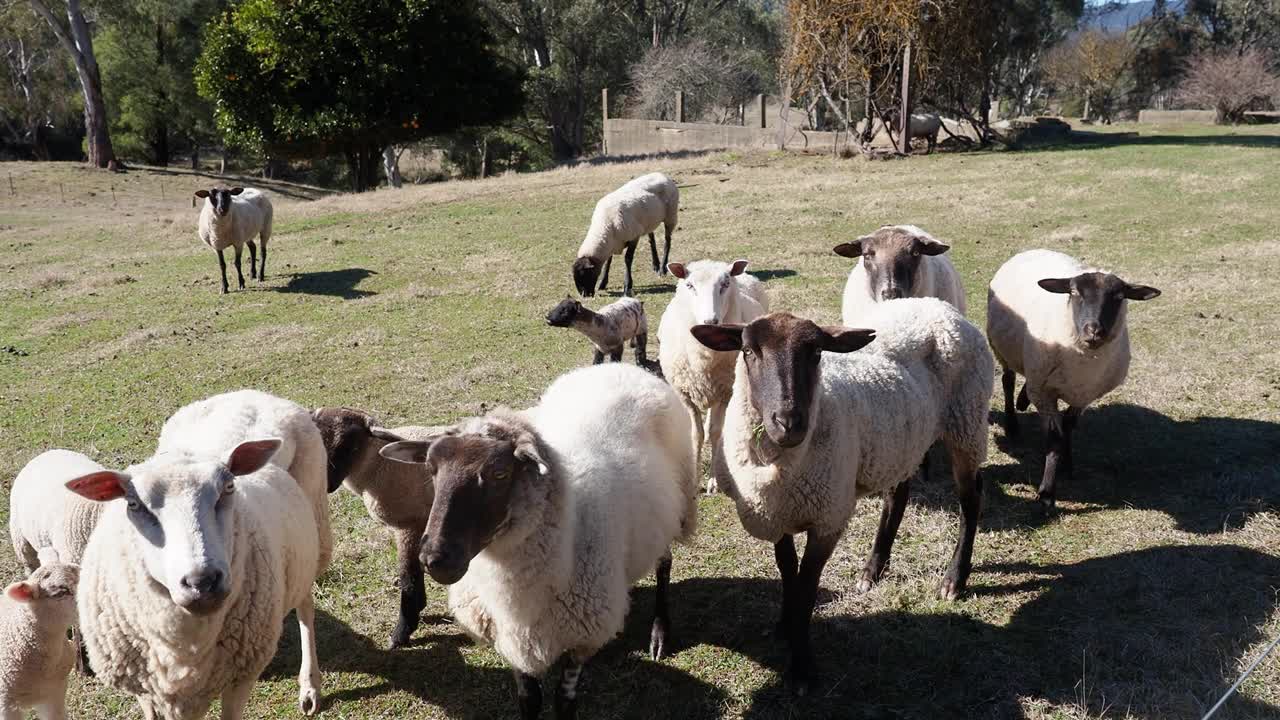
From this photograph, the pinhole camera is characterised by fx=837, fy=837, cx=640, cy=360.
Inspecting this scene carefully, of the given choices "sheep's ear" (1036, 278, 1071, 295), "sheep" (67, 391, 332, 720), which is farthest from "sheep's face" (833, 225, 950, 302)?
"sheep" (67, 391, 332, 720)

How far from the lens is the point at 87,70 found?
1371 inches

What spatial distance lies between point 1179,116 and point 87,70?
178 ft

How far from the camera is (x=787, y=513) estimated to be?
4.64 meters

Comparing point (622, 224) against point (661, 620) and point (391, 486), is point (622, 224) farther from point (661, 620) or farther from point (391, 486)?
point (661, 620)

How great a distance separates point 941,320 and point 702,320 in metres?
1.95

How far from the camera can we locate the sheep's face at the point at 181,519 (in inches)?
128

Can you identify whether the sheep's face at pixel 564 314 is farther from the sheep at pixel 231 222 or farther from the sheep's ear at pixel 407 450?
the sheep at pixel 231 222

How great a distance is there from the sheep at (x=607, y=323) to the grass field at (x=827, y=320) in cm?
84

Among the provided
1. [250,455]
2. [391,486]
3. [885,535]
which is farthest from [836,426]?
[250,455]

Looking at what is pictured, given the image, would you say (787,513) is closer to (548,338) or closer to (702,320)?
(702,320)

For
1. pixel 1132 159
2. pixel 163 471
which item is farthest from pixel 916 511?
pixel 1132 159

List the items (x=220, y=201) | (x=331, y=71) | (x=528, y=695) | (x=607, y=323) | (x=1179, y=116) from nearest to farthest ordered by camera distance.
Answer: (x=528, y=695)
(x=607, y=323)
(x=220, y=201)
(x=331, y=71)
(x=1179, y=116)

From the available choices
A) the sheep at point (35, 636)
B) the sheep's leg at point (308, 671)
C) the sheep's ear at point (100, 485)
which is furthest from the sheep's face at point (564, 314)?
the sheep's ear at point (100, 485)

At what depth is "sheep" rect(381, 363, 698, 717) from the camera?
11.6 ft
